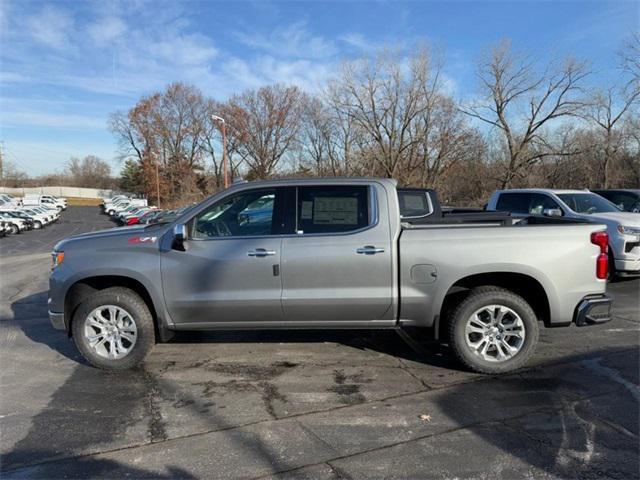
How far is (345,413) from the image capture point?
379cm

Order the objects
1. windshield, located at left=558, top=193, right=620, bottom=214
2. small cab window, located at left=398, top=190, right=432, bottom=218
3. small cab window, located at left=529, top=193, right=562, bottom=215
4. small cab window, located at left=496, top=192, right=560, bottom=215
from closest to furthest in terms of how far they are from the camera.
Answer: small cab window, located at left=398, top=190, right=432, bottom=218 → windshield, located at left=558, top=193, right=620, bottom=214 → small cab window, located at left=529, top=193, right=562, bottom=215 → small cab window, located at left=496, top=192, right=560, bottom=215

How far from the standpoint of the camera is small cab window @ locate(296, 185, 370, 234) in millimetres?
4555

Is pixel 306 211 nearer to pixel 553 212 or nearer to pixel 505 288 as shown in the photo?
pixel 505 288

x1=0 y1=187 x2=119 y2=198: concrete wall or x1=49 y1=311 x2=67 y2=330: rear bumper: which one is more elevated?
x1=0 y1=187 x2=119 y2=198: concrete wall

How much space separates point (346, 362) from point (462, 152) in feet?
123

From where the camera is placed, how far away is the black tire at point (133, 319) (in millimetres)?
4625

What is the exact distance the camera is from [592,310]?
439 centimetres

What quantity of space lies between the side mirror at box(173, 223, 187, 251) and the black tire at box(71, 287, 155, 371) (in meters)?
0.70

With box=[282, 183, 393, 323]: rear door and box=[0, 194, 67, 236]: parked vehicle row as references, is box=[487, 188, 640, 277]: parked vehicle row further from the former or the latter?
box=[0, 194, 67, 236]: parked vehicle row

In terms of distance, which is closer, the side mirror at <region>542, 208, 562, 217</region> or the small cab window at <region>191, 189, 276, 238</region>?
the small cab window at <region>191, 189, 276, 238</region>

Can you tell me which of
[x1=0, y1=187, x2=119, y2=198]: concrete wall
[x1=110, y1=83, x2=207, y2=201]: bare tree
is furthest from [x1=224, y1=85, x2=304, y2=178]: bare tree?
[x1=0, y1=187, x2=119, y2=198]: concrete wall

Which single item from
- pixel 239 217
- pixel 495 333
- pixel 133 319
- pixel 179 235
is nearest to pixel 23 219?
pixel 133 319

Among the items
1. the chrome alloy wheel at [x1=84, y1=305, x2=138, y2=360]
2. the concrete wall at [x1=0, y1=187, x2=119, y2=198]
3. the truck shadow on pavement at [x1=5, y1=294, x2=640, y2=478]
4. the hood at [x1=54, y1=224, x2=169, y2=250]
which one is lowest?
the truck shadow on pavement at [x1=5, y1=294, x2=640, y2=478]

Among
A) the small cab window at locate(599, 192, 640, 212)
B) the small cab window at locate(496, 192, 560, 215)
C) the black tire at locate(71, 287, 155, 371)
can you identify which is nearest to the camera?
the black tire at locate(71, 287, 155, 371)
